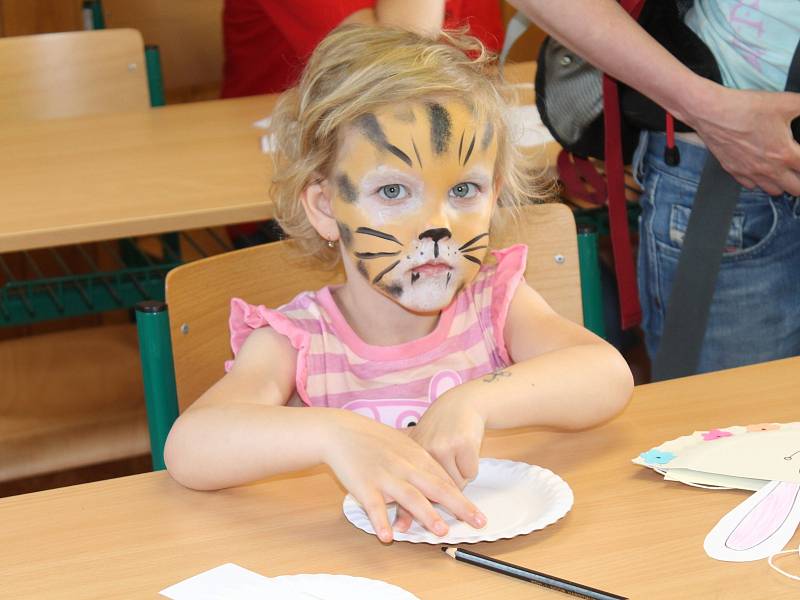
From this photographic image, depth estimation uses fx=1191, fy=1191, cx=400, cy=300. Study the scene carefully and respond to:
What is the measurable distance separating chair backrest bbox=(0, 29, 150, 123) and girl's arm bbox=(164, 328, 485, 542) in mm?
1697

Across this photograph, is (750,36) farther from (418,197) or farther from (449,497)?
(449,497)

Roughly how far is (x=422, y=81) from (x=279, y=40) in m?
1.84

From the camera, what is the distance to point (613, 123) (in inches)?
65.9

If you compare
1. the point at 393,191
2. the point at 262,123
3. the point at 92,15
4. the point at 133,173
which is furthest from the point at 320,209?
the point at 92,15

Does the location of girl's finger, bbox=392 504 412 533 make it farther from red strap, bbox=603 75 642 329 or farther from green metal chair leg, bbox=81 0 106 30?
green metal chair leg, bbox=81 0 106 30

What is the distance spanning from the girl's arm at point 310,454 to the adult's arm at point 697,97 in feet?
2.21

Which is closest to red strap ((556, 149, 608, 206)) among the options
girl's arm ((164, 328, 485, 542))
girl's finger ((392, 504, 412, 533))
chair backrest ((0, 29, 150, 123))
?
girl's arm ((164, 328, 485, 542))

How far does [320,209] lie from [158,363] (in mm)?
253

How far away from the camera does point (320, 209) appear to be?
1.36m

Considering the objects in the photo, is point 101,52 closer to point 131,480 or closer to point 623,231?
point 623,231

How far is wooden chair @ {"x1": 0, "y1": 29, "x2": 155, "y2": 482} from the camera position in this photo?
1.91 meters

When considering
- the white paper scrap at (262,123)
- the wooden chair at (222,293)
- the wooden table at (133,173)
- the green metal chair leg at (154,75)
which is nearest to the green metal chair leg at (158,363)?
the wooden chair at (222,293)

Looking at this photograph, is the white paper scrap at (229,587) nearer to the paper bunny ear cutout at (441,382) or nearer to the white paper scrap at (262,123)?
the paper bunny ear cutout at (441,382)

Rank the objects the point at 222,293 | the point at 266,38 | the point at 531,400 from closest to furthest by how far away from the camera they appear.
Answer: the point at 531,400 < the point at 222,293 < the point at 266,38
